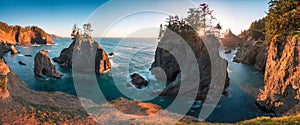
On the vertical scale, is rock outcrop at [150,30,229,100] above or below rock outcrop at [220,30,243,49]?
below

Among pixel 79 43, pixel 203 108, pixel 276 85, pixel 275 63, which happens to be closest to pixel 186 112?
pixel 203 108

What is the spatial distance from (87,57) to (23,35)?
122405 mm

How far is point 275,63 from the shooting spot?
29297 millimetres

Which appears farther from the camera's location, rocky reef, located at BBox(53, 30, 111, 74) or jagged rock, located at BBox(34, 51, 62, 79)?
rocky reef, located at BBox(53, 30, 111, 74)

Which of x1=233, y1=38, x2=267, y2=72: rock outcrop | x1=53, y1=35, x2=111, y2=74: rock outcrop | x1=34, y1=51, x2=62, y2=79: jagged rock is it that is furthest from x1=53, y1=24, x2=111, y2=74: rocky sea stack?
x1=233, y1=38, x2=267, y2=72: rock outcrop

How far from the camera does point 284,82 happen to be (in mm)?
24109

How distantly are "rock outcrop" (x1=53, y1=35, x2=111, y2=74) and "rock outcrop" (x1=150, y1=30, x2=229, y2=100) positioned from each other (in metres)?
15.6

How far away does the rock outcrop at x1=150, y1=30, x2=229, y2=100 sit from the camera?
3344 cm

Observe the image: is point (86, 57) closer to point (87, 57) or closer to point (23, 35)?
point (87, 57)

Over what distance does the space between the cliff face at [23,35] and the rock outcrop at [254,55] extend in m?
150

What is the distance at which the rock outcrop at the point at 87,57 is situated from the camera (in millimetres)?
53406

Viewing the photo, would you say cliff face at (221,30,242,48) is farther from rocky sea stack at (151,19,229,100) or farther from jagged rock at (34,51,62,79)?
jagged rock at (34,51,62,79)

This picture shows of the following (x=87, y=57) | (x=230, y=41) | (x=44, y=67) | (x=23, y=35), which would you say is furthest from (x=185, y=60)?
(x=23, y=35)

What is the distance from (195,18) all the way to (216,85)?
17.0 m
